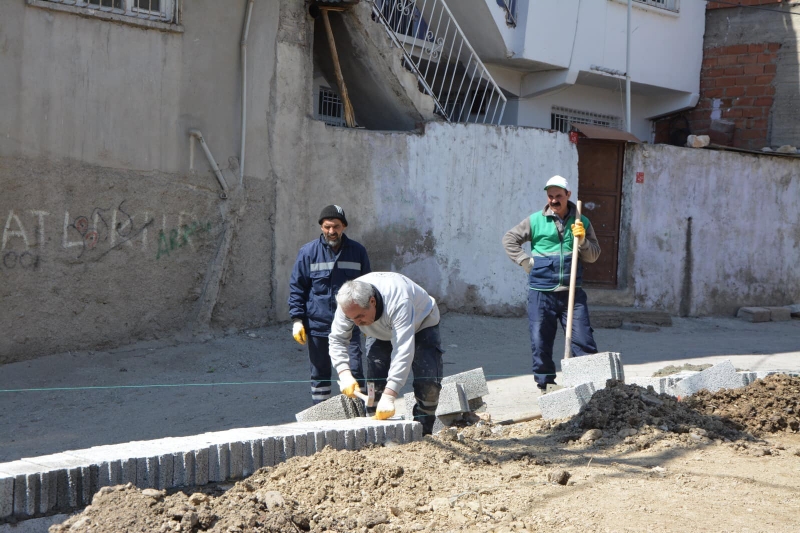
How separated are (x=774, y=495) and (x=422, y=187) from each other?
22.4 ft

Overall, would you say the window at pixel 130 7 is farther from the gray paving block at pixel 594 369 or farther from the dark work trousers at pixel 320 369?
the gray paving block at pixel 594 369

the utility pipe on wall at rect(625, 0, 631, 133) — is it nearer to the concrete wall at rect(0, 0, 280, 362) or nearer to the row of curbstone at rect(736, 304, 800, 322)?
the row of curbstone at rect(736, 304, 800, 322)

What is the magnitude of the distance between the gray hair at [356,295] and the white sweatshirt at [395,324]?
0.52 feet

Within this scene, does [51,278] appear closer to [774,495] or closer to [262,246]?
[262,246]

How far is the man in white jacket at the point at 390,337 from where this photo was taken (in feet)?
15.7

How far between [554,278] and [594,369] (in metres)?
0.93

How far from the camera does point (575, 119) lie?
46.1 ft

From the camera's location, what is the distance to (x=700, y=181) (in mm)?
12539

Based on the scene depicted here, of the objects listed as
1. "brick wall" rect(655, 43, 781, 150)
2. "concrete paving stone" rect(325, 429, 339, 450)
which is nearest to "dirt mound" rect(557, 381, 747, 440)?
"concrete paving stone" rect(325, 429, 339, 450)

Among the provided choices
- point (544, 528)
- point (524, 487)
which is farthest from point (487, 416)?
point (544, 528)

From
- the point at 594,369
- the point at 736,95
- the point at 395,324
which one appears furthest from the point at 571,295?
the point at 736,95

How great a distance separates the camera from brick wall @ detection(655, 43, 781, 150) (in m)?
13.9

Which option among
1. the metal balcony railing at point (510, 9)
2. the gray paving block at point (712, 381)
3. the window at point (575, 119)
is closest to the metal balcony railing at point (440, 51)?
the metal balcony railing at point (510, 9)

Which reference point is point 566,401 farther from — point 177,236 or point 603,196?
→ point 603,196
